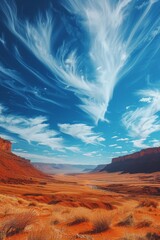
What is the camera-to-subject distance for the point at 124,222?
9680 millimetres

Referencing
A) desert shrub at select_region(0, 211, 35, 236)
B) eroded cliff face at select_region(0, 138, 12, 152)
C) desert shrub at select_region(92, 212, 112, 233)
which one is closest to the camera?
desert shrub at select_region(0, 211, 35, 236)

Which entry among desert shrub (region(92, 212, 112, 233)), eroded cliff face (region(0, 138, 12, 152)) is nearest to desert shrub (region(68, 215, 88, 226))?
desert shrub (region(92, 212, 112, 233))

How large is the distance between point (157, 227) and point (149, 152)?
15131 cm

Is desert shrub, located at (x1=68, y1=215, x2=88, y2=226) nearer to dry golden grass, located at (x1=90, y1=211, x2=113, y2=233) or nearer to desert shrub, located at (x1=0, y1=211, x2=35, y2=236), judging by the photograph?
dry golden grass, located at (x1=90, y1=211, x2=113, y2=233)

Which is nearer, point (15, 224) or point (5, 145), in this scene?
point (15, 224)

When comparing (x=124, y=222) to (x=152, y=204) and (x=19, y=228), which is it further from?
(x=152, y=204)

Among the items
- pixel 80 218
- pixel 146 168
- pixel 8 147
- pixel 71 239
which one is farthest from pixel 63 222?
pixel 146 168

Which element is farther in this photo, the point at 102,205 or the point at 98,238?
the point at 102,205

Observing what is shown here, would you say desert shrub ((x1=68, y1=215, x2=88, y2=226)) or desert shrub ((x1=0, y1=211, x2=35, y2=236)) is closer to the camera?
desert shrub ((x1=0, y1=211, x2=35, y2=236))

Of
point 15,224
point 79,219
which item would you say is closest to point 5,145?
point 79,219

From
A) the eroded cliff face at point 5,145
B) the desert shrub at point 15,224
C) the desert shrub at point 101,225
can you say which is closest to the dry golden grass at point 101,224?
the desert shrub at point 101,225

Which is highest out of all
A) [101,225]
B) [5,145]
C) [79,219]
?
[5,145]

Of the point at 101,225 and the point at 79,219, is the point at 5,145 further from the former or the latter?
the point at 101,225

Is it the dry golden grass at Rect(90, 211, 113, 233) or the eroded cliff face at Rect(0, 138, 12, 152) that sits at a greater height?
the eroded cliff face at Rect(0, 138, 12, 152)
